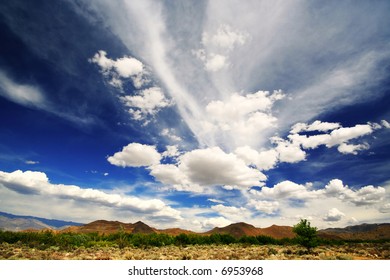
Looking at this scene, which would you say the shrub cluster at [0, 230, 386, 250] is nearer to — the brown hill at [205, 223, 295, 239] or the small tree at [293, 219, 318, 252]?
the small tree at [293, 219, 318, 252]

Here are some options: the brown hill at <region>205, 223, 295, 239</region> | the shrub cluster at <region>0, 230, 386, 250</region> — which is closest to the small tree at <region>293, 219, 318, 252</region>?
the shrub cluster at <region>0, 230, 386, 250</region>

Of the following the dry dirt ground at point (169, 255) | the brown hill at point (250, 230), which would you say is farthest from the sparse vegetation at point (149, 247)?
the brown hill at point (250, 230)

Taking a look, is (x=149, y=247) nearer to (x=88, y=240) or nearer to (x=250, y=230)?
(x=88, y=240)

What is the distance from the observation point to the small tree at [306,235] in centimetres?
1908

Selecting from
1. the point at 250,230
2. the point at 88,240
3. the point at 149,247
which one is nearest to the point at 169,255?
the point at 149,247

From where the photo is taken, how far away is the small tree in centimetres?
1908

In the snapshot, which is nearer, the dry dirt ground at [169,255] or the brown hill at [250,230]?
the dry dirt ground at [169,255]

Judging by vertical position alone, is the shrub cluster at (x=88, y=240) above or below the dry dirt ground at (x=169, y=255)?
above

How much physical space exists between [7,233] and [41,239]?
502cm

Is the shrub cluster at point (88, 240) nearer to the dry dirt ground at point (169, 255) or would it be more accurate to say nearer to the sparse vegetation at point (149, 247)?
the sparse vegetation at point (149, 247)
